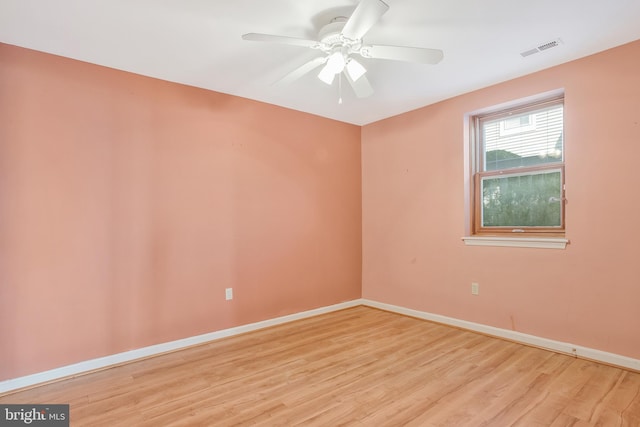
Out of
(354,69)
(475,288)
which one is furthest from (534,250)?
(354,69)

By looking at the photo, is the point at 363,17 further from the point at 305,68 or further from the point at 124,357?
the point at 124,357

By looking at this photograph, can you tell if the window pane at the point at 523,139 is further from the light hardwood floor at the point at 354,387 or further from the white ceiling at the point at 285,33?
the light hardwood floor at the point at 354,387

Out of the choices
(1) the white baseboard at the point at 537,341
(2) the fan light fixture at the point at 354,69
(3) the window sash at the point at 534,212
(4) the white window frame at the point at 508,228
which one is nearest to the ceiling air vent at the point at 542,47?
(4) the white window frame at the point at 508,228

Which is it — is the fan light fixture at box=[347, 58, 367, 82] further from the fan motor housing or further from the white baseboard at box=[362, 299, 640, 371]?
the white baseboard at box=[362, 299, 640, 371]

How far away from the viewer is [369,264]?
14.3 feet

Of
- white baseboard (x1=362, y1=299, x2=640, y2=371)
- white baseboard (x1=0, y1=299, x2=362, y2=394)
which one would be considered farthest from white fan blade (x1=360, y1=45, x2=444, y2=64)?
white baseboard (x1=0, y1=299, x2=362, y2=394)

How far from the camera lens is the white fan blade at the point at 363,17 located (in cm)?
163

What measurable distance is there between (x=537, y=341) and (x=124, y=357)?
3.41 meters

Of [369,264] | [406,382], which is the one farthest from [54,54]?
[369,264]

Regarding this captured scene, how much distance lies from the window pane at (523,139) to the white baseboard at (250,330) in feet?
5.07

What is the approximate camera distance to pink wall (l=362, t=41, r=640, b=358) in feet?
8.07

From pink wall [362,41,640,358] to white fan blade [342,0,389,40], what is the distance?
193cm

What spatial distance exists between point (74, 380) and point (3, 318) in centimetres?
62

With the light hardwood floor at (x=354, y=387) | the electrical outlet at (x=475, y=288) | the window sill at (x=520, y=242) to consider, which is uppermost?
the window sill at (x=520, y=242)
